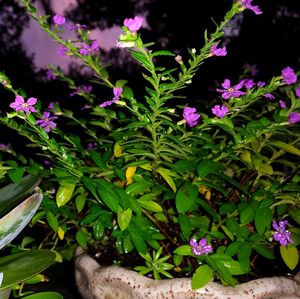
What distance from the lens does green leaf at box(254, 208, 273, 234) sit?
829 millimetres

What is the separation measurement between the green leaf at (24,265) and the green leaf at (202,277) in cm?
27

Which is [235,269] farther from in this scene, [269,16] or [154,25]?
[154,25]

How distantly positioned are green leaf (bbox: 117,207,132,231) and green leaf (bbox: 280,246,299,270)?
0.34m

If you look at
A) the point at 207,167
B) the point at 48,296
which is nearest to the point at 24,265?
the point at 48,296

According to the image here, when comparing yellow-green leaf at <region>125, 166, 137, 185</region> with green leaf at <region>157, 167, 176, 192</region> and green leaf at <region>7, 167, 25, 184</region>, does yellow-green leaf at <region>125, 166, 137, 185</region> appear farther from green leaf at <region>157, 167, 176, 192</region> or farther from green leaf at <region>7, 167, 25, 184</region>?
green leaf at <region>7, 167, 25, 184</region>

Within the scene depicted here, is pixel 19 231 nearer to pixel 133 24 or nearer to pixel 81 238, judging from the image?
pixel 81 238

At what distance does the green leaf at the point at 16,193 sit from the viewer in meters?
0.81

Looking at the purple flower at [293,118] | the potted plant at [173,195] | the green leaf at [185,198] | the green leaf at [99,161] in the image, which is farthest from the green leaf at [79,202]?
the purple flower at [293,118]

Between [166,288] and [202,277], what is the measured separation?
0.24 feet

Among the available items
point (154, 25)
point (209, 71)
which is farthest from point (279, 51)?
point (154, 25)

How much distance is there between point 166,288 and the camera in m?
0.80

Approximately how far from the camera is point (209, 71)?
337cm

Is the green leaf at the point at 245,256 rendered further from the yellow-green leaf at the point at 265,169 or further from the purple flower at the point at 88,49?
the purple flower at the point at 88,49

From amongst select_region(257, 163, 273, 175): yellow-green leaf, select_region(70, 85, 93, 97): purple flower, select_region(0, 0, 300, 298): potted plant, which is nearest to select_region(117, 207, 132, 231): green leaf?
select_region(0, 0, 300, 298): potted plant
